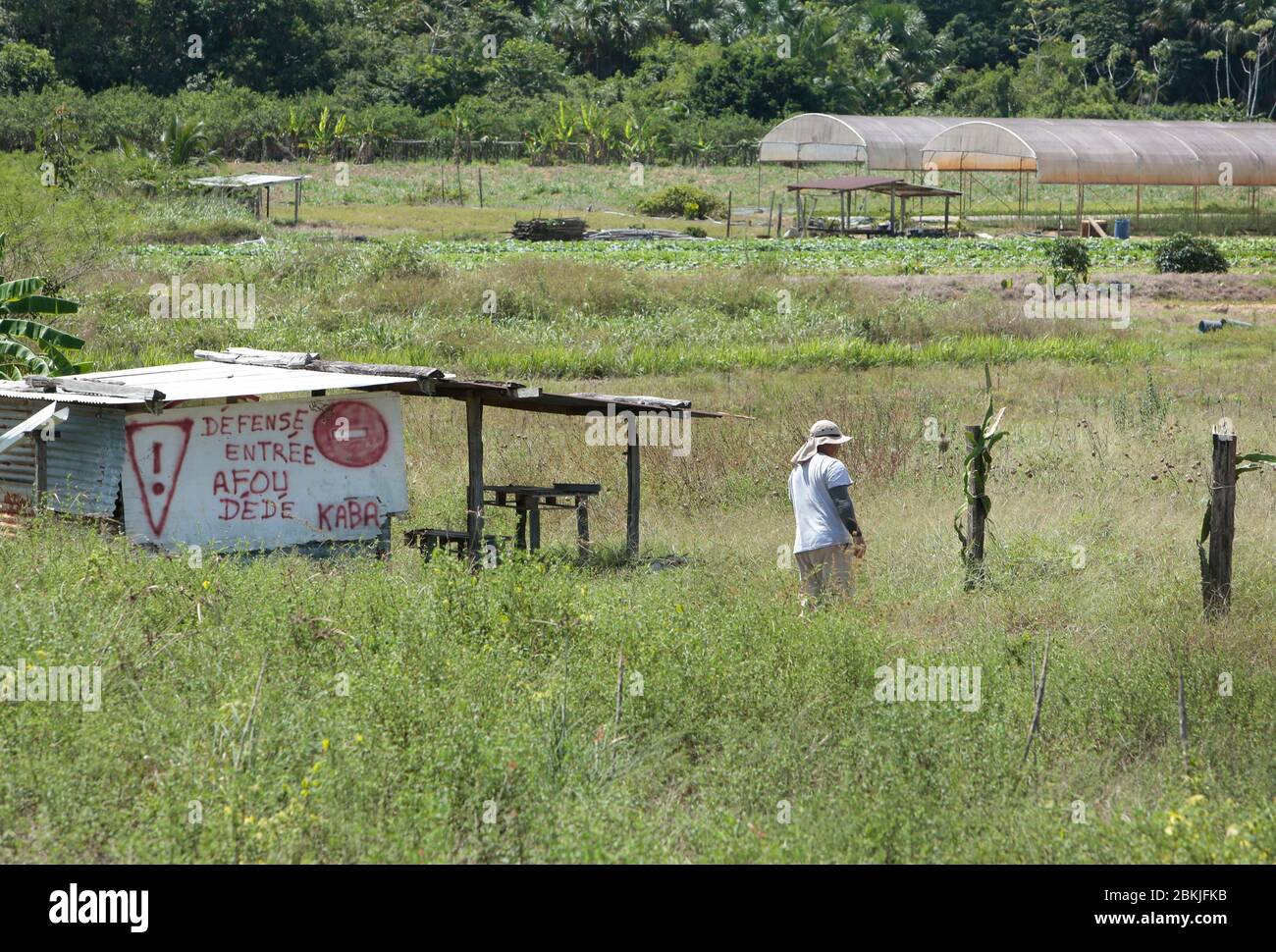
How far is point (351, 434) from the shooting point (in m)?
12.5

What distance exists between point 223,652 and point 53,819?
1906 millimetres

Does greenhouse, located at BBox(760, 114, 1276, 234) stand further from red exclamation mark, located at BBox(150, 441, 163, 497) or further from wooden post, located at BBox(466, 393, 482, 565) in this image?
red exclamation mark, located at BBox(150, 441, 163, 497)

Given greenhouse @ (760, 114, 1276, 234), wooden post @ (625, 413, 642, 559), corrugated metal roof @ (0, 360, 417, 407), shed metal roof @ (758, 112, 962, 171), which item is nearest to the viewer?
corrugated metal roof @ (0, 360, 417, 407)

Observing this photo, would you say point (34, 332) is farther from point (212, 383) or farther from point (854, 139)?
point (854, 139)

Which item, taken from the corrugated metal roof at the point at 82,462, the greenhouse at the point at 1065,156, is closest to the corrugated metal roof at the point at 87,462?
the corrugated metal roof at the point at 82,462

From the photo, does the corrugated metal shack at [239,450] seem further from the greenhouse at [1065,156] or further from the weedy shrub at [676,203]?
the weedy shrub at [676,203]

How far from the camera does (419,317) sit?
2547cm

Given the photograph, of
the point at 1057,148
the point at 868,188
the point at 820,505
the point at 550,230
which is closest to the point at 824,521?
the point at 820,505

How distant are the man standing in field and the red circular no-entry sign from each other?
4.22 metres

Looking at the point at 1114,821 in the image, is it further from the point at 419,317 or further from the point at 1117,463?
the point at 419,317

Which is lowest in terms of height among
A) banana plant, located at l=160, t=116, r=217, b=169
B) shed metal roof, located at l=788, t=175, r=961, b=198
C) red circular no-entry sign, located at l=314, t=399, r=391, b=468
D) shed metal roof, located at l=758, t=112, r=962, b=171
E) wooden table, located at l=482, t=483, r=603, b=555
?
wooden table, located at l=482, t=483, r=603, b=555

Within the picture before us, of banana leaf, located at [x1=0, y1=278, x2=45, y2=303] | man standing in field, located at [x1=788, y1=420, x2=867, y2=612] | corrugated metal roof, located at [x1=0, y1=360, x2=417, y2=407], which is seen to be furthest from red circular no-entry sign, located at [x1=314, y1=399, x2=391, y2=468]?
banana leaf, located at [x1=0, y1=278, x2=45, y2=303]

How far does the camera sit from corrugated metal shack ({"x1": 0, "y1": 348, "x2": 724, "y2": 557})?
11.4 meters

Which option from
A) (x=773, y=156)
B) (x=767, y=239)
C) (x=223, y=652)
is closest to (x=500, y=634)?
(x=223, y=652)
